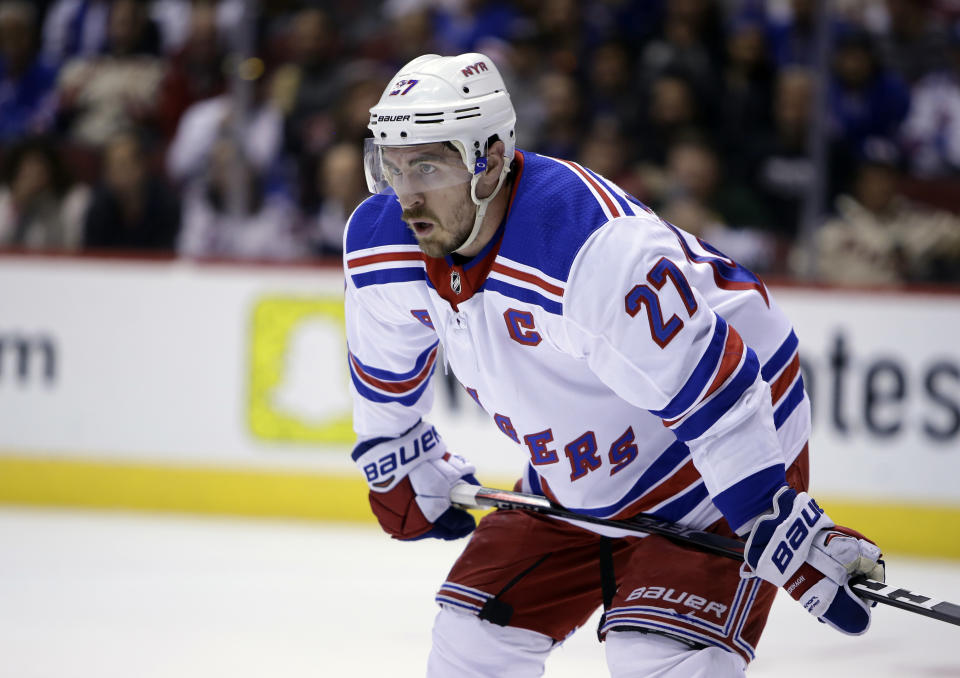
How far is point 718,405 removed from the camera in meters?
1.92

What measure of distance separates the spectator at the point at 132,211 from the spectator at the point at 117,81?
0.40 meters

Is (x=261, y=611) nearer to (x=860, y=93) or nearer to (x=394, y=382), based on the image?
(x=394, y=382)

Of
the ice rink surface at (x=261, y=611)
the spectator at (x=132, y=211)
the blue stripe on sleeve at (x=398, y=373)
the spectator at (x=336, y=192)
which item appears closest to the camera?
the blue stripe on sleeve at (x=398, y=373)

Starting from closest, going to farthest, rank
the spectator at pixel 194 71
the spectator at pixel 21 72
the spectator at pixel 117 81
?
the spectator at pixel 194 71, the spectator at pixel 117 81, the spectator at pixel 21 72

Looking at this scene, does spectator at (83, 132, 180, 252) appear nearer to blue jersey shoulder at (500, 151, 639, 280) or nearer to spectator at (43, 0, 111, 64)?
spectator at (43, 0, 111, 64)

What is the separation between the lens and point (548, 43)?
18.6 ft

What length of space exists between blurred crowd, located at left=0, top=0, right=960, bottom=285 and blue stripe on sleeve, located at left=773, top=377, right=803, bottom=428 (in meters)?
2.82

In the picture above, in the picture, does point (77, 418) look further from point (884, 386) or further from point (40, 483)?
point (884, 386)

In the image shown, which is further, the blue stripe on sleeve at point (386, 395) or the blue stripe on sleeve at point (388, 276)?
the blue stripe on sleeve at point (386, 395)

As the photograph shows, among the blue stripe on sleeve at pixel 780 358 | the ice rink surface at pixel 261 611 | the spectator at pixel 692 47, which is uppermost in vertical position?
the spectator at pixel 692 47

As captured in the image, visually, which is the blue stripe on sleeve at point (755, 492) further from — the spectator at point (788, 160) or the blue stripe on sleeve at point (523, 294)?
the spectator at point (788, 160)

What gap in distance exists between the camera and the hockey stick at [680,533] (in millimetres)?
1913

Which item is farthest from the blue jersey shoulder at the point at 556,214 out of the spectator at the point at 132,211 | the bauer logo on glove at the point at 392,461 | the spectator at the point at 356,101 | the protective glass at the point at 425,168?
the spectator at the point at 132,211

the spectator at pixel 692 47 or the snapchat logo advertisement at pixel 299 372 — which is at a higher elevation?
the spectator at pixel 692 47
